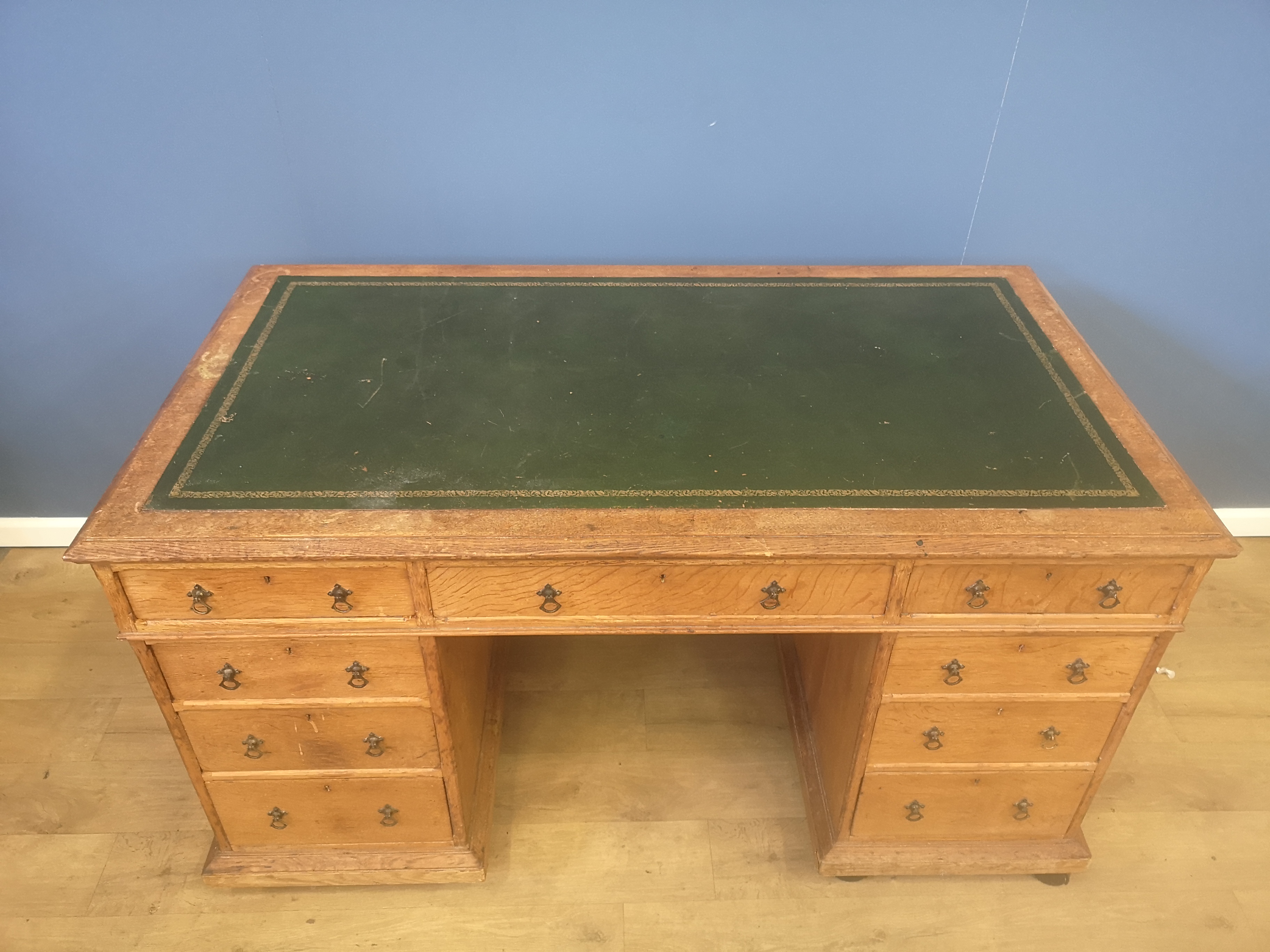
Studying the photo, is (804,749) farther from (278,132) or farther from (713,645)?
(278,132)

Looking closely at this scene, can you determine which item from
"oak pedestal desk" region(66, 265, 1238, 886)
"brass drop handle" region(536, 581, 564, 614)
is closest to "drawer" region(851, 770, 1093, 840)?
"oak pedestal desk" region(66, 265, 1238, 886)

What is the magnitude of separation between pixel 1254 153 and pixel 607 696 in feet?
6.48

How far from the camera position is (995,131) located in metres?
1.99

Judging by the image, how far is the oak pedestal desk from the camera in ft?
4.63

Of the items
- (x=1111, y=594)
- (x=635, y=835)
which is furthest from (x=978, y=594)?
(x=635, y=835)

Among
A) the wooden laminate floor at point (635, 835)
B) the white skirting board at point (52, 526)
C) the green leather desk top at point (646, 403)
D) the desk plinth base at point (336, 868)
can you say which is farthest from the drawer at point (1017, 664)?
the white skirting board at point (52, 526)

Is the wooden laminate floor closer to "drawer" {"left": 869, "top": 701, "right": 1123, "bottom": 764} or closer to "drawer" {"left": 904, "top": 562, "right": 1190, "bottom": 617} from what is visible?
"drawer" {"left": 869, "top": 701, "right": 1123, "bottom": 764}

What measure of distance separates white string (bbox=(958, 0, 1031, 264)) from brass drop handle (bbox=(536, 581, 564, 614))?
1347mm

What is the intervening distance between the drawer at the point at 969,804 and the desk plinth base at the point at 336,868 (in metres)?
0.83

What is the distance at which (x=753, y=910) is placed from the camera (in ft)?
6.15

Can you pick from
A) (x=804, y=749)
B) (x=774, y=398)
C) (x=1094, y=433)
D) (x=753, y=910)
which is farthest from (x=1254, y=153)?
(x=753, y=910)

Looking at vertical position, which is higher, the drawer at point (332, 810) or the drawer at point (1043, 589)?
the drawer at point (1043, 589)

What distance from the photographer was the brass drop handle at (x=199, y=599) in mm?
1428

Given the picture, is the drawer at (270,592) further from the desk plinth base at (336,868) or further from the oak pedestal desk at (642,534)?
the desk plinth base at (336,868)
